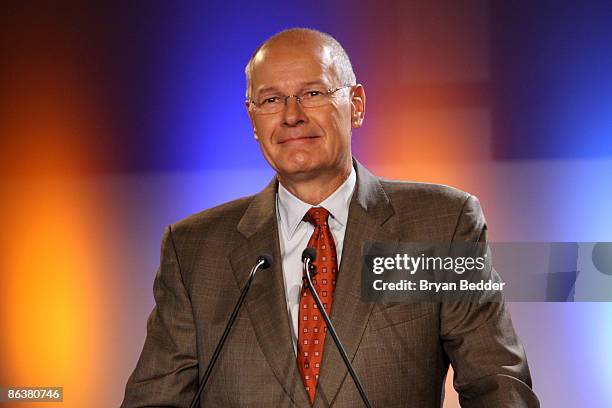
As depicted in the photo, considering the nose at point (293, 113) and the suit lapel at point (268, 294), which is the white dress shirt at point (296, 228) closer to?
the suit lapel at point (268, 294)

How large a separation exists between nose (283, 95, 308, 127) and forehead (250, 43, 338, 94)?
1.3 inches

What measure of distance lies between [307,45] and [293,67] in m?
0.07

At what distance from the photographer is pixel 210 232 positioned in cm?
211

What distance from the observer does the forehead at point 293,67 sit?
202 centimetres

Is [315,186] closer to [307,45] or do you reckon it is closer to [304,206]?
[304,206]

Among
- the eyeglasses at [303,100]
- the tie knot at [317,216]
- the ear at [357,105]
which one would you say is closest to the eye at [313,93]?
the eyeglasses at [303,100]

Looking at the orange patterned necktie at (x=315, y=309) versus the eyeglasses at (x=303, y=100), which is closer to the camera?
the orange patterned necktie at (x=315, y=309)

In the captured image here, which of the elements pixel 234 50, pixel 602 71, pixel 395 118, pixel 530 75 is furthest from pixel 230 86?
pixel 602 71

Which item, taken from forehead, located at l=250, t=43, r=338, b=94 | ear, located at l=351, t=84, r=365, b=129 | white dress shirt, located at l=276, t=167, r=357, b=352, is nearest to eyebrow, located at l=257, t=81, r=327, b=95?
forehead, located at l=250, t=43, r=338, b=94

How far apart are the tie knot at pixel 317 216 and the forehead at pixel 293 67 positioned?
310mm

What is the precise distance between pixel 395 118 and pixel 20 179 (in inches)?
54.6

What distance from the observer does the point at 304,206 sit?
81.9 inches

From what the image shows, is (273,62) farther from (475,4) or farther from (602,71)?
(602,71)

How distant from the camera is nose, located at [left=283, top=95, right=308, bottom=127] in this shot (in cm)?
200
